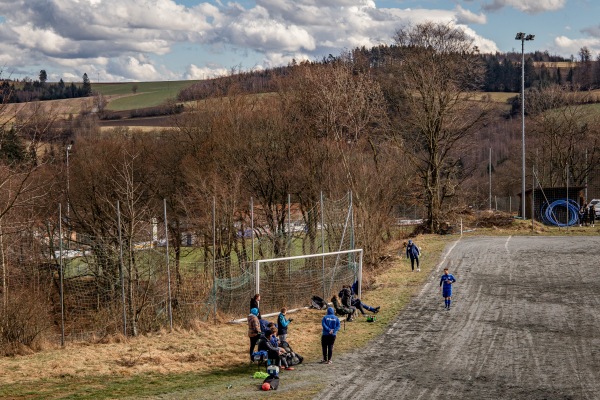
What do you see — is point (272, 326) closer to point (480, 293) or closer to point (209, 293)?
point (209, 293)

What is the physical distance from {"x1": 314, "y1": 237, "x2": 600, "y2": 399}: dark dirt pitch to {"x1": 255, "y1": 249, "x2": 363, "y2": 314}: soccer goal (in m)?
3.66

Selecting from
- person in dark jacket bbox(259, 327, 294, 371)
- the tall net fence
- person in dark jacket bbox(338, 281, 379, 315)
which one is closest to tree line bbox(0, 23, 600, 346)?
the tall net fence

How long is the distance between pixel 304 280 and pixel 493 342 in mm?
11064

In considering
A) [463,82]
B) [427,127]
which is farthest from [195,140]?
[463,82]

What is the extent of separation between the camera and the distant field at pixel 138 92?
121812mm

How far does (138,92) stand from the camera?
139m

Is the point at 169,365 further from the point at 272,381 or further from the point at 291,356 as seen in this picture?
the point at 272,381

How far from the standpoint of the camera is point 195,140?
47.4 meters

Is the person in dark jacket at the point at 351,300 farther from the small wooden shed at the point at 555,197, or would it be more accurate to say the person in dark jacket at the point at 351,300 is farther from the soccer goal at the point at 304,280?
the small wooden shed at the point at 555,197

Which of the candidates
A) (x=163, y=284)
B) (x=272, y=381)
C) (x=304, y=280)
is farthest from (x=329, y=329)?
(x=163, y=284)

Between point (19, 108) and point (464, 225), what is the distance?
3744cm

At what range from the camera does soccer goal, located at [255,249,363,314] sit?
28.3 metres

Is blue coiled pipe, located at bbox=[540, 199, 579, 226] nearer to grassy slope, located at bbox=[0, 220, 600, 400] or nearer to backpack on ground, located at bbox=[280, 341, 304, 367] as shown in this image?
grassy slope, located at bbox=[0, 220, 600, 400]

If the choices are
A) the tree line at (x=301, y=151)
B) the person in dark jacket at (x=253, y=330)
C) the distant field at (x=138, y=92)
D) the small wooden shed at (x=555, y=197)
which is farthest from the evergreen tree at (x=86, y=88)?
the person in dark jacket at (x=253, y=330)
